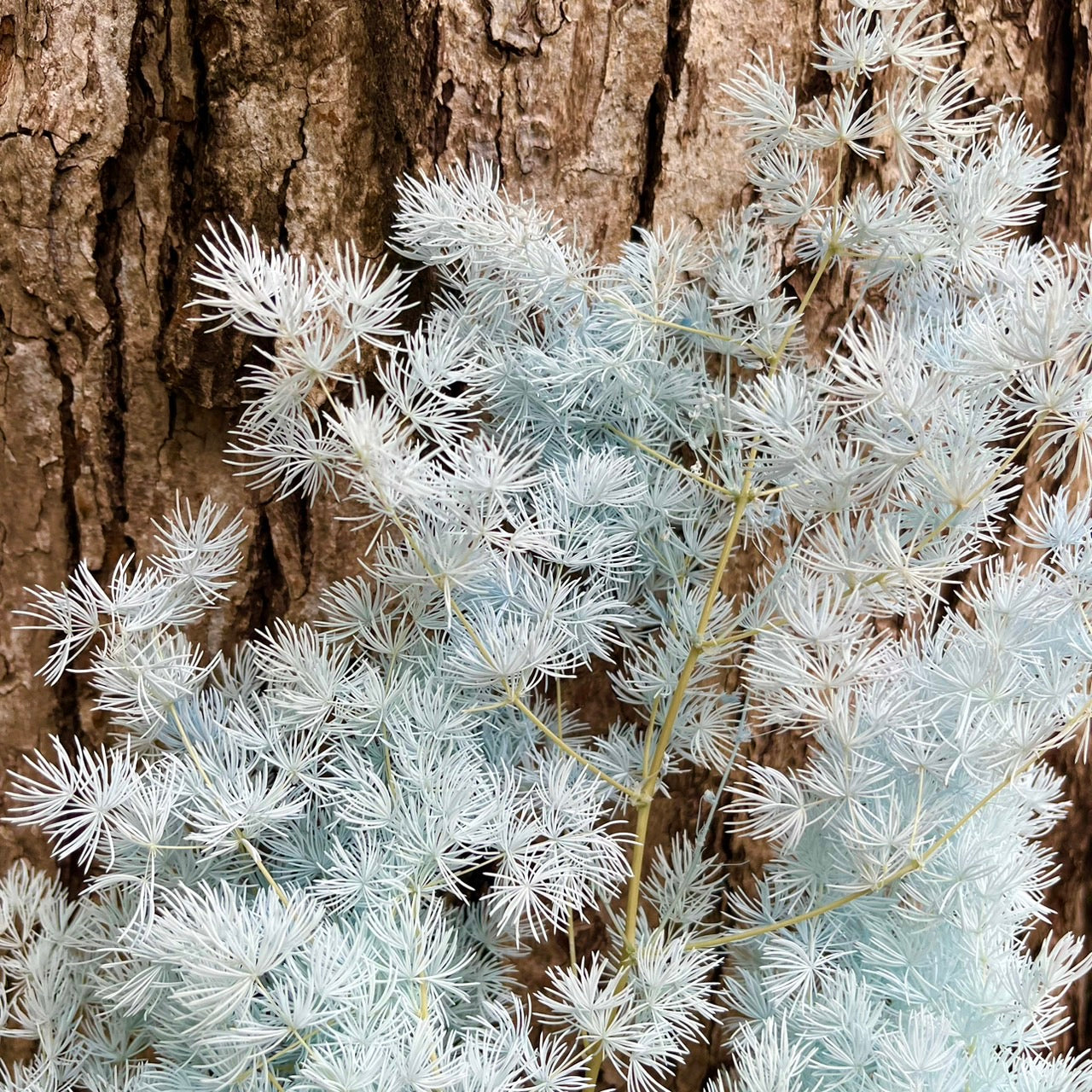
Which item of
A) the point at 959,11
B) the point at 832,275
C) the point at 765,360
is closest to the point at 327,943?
the point at 765,360

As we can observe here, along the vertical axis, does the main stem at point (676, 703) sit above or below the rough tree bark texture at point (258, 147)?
below

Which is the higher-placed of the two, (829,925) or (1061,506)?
(1061,506)

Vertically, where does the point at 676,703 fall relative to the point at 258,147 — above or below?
below

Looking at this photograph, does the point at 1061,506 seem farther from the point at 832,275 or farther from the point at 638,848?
the point at 638,848

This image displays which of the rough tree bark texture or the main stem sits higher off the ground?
the rough tree bark texture

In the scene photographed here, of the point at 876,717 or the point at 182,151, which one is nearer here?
the point at 876,717

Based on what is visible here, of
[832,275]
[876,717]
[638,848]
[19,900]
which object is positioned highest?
[832,275]
